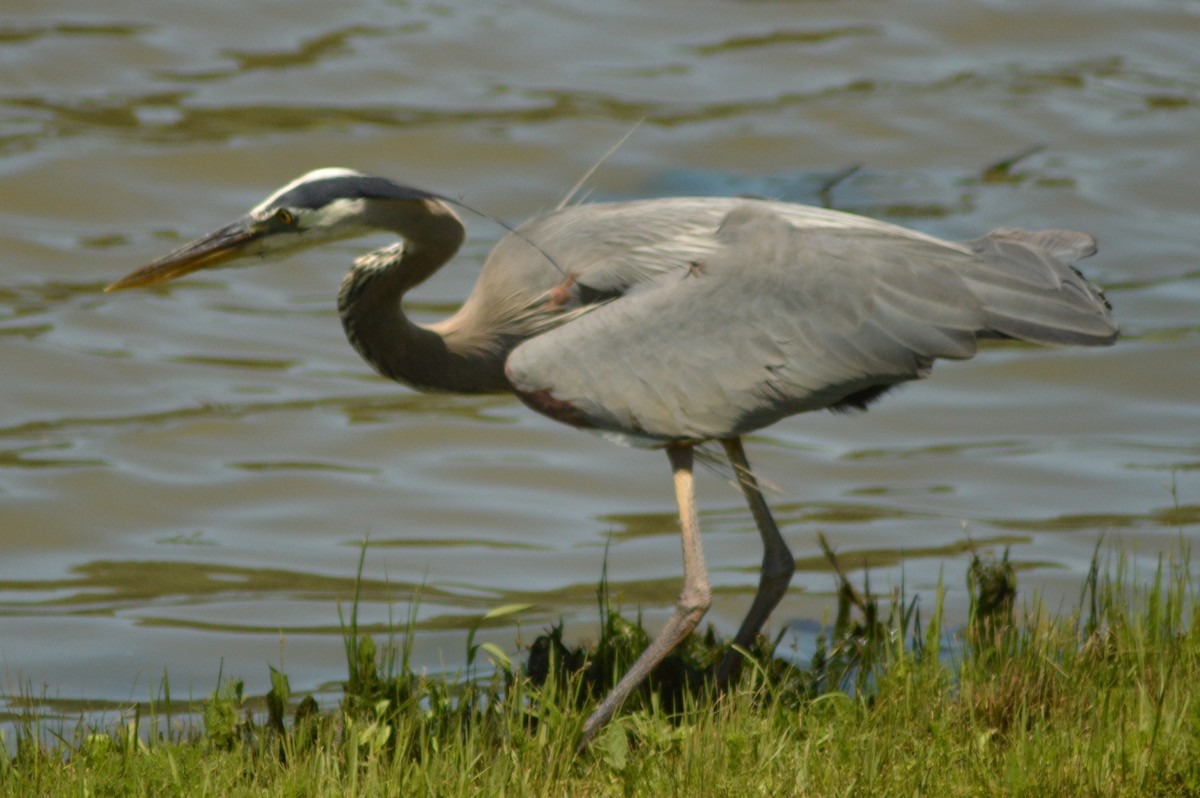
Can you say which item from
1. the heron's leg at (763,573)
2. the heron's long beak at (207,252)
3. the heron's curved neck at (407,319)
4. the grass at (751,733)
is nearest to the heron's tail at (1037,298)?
the grass at (751,733)

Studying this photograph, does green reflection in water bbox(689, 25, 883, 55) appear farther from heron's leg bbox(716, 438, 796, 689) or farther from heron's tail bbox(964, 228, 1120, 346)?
heron's tail bbox(964, 228, 1120, 346)

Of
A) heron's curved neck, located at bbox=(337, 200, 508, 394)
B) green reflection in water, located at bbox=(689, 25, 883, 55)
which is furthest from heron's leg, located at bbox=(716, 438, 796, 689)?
green reflection in water, located at bbox=(689, 25, 883, 55)

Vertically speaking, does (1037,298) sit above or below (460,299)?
above

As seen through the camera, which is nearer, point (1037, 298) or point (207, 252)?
point (1037, 298)

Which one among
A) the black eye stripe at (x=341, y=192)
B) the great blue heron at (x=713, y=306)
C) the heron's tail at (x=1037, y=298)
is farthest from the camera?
the black eye stripe at (x=341, y=192)

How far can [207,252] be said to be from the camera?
529 cm

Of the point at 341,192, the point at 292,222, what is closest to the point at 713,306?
the point at 341,192

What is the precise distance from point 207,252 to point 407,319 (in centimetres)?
72

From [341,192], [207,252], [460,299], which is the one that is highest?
[341,192]

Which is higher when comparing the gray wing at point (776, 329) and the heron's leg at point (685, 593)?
the gray wing at point (776, 329)

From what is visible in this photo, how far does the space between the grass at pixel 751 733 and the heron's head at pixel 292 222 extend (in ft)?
4.83

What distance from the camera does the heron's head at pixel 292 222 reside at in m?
5.26

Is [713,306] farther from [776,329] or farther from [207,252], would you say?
[207,252]

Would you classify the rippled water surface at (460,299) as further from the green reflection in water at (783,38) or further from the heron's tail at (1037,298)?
the heron's tail at (1037,298)
